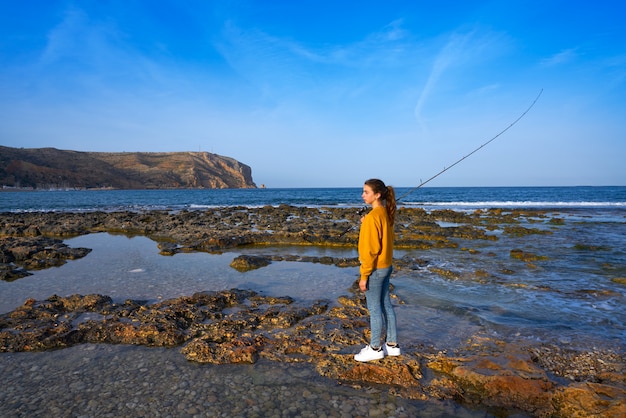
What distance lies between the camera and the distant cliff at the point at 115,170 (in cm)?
11006

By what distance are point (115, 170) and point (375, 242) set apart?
156422 mm

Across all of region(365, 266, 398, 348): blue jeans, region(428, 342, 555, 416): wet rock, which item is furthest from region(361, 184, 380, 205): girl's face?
region(428, 342, 555, 416): wet rock

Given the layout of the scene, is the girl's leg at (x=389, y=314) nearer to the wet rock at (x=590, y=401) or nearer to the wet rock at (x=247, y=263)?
the wet rock at (x=590, y=401)

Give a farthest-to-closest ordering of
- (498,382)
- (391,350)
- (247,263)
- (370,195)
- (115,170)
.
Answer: (115,170) → (247,263) → (391,350) → (370,195) → (498,382)

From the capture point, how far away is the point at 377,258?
4.75m

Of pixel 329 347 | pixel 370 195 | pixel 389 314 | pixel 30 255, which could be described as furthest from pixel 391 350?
pixel 30 255

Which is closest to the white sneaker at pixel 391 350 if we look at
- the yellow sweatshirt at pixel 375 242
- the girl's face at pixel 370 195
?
the yellow sweatshirt at pixel 375 242

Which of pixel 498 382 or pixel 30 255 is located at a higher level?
pixel 498 382

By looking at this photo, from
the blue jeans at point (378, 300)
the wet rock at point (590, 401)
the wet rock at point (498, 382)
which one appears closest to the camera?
the wet rock at point (590, 401)

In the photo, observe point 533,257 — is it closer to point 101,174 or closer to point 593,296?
point 593,296

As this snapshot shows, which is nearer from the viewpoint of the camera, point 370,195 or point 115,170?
point 370,195

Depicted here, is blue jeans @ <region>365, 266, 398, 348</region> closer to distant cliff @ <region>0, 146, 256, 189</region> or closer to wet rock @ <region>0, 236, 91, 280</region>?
wet rock @ <region>0, 236, 91, 280</region>

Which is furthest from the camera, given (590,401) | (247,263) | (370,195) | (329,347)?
(247,263)

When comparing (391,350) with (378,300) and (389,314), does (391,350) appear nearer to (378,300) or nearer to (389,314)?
(389,314)
